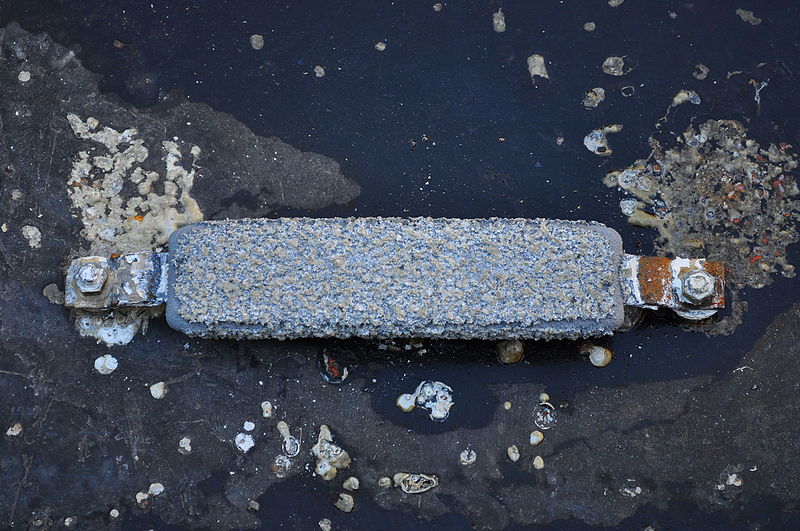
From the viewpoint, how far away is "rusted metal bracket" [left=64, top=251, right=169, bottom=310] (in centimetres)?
235

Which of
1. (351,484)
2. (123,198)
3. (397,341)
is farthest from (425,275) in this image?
(123,198)

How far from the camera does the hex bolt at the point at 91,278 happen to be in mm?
2332

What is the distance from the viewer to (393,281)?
7.61 ft

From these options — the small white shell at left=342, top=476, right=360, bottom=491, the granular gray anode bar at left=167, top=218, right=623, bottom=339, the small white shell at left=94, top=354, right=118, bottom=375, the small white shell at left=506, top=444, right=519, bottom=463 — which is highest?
the granular gray anode bar at left=167, top=218, right=623, bottom=339

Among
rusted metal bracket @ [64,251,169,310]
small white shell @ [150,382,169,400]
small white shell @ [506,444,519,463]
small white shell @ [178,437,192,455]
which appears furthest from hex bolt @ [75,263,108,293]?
small white shell @ [506,444,519,463]

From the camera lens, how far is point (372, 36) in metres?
2.68

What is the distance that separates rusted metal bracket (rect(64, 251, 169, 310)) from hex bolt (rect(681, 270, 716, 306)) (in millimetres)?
1671

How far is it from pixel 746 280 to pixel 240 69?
1944 millimetres

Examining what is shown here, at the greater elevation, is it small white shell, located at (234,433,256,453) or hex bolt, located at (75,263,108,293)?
hex bolt, located at (75,263,108,293)

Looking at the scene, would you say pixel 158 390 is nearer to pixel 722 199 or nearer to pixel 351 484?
pixel 351 484

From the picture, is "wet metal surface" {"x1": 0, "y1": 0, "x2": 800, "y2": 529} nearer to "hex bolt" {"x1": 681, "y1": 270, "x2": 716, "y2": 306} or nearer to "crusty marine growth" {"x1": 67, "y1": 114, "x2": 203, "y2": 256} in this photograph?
"crusty marine growth" {"x1": 67, "y1": 114, "x2": 203, "y2": 256}

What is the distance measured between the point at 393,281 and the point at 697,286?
3.16ft

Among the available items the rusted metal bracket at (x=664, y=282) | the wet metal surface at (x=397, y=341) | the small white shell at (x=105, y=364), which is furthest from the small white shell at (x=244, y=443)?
the rusted metal bracket at (x=664, y=282)

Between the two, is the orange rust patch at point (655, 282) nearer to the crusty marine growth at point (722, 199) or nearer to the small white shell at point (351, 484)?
the crusty marine growth at point (722, 199)
